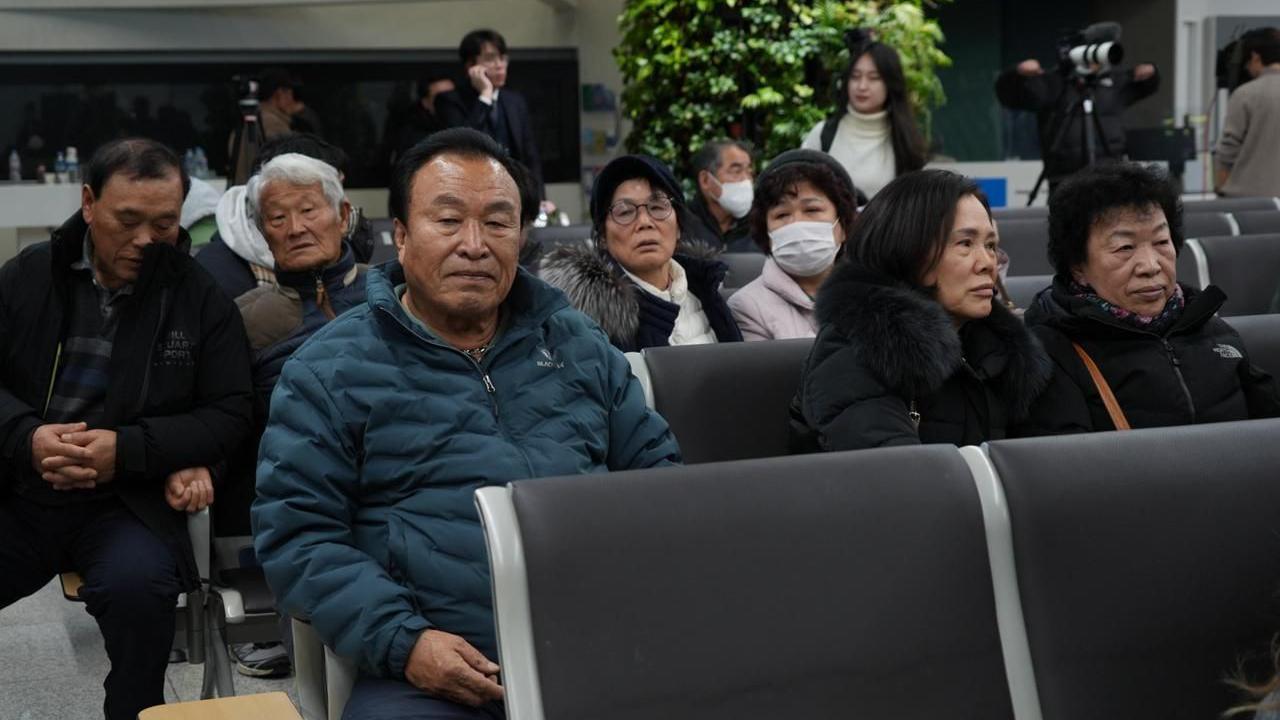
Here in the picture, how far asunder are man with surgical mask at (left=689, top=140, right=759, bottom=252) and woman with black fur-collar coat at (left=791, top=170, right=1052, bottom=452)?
11.0ft

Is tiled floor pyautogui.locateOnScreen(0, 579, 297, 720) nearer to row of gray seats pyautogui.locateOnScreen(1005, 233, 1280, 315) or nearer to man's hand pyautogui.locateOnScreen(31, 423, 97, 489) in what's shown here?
man's hand pyautogui.locateOnScreen(31, 423, 97, 489)

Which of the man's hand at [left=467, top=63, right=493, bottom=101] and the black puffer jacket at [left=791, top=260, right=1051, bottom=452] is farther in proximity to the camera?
the man's hand at [left=467, top=63, right=493, bottom=101]

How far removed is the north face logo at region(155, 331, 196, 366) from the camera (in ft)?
10.7

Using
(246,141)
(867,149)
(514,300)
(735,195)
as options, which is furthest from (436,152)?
(246,141)

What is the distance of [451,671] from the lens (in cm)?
216

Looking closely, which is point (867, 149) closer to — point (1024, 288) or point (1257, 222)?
point (1257, 222)

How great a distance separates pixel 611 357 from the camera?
2.61 meters

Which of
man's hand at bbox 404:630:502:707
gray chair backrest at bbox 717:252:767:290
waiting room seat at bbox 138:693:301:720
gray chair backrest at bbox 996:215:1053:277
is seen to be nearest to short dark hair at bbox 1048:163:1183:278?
man's hand at bbox 404:630:502:707

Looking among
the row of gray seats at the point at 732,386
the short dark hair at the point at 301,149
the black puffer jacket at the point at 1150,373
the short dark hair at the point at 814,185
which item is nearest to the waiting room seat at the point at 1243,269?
the short dark hair at the point at 814,185

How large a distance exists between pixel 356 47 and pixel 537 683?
11257 mm

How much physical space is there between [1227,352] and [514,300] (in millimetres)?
1455

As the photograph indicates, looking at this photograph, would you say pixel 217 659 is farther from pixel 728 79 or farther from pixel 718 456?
pixel 728 79

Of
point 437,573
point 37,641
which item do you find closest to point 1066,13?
point 37,641

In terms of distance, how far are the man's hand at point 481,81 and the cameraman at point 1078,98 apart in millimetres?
2929
